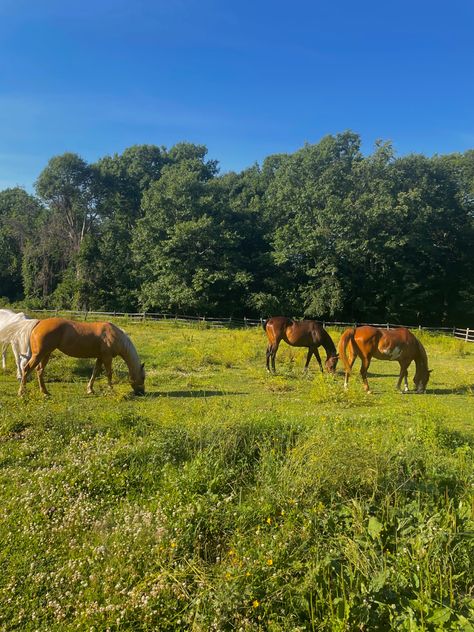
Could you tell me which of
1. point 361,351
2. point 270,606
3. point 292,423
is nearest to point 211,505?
Result: point 270,606

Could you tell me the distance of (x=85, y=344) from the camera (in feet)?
32.3

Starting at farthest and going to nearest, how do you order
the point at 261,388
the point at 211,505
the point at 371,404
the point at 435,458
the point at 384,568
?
the point at 261,388 < the point at 371,404 < the point at 435,458 < the point at 211,505 < the point at 384,568

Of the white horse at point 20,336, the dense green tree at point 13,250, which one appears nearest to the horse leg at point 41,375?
the white horse at point 20,336

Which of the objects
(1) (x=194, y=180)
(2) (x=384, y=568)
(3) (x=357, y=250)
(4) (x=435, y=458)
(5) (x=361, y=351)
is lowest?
(2) (x=384, y=568)

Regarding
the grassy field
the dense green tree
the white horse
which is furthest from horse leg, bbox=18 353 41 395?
the dense green tree

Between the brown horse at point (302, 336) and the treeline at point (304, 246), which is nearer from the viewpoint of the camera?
the brown horse at point (302, 336)

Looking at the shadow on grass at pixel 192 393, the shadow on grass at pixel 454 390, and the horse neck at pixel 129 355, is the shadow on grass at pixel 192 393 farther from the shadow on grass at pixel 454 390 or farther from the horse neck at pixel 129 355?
the shadow on grass at pixel 454 390

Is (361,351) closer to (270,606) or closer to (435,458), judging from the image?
(435,458)

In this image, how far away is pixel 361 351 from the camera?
1136 centimetres

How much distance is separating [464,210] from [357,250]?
12760 mm

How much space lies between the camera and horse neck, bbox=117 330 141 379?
9820mm

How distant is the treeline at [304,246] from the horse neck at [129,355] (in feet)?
75.9

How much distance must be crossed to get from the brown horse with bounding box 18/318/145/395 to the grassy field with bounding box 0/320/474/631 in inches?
99.3

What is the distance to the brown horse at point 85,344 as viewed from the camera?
955 centimetres
